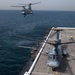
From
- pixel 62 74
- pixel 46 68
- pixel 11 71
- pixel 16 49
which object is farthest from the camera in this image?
pixel 16 49

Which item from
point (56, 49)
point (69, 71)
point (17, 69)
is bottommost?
point (17, 69)

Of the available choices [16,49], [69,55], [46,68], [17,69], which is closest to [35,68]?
[46,68]

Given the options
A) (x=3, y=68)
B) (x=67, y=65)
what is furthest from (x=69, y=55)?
(x=3, y=68)

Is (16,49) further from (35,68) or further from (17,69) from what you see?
(35,68)

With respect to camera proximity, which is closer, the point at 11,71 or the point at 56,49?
the point at 56,49

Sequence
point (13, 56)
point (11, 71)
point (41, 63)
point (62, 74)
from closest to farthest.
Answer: point (62, 74), point (41, 63), point (11, 71), point (13, 56)

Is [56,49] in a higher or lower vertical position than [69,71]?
higher

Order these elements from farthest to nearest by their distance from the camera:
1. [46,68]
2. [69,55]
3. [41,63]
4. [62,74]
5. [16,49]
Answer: [16,49], [69,55], [41,63], [46,68], [62,74]

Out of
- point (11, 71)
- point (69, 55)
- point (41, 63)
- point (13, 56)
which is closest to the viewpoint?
point (41, 63)

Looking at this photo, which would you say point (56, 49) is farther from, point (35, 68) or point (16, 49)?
point (16, 49)
